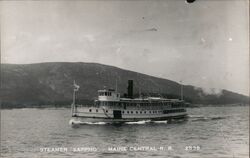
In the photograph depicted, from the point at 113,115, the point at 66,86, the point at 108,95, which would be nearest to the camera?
the point at 108,95

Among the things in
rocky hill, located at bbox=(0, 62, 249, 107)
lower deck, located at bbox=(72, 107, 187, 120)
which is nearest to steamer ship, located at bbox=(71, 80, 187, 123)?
lower deck, located at bbox=(72, 107, 187, 120)

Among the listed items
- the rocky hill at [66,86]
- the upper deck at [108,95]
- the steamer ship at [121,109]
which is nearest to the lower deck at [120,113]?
the steamer ship at [121,109]

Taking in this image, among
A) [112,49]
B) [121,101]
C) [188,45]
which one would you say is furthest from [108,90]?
[188,45]

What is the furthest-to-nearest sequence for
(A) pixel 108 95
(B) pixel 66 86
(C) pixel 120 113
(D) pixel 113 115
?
(B) pixel 66 86
(C) pixel 120 113
(D) pixel 113 115
(A) pixel 108 95

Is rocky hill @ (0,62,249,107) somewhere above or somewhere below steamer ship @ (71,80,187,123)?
above

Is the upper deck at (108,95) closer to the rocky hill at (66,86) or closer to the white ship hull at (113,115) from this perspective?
the rocky hill at (66,86)

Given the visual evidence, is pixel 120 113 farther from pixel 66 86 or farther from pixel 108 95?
pixel 66 86

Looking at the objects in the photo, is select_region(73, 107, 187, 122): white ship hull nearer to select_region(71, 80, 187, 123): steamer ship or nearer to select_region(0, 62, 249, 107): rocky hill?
select_region(71, 80, 187, 123): steamer ship

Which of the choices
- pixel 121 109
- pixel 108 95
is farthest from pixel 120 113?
pixel 108 95
